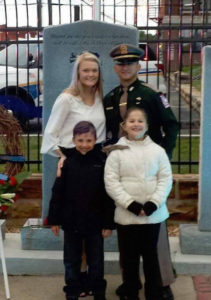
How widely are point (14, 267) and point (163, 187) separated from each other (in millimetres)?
1637

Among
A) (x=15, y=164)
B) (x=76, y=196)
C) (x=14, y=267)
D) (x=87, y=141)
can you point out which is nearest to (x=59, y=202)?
(x=76, y=196)

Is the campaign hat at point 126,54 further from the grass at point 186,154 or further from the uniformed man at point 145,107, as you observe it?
the grass at point 186,154

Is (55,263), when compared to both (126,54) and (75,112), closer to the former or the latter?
(75,112)

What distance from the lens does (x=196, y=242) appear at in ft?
17.8

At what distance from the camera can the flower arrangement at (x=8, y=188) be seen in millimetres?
5290

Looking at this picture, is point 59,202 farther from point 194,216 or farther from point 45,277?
point 194,216

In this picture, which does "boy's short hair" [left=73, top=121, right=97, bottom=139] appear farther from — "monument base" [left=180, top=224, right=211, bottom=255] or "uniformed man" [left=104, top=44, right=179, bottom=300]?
"monument base" [left=180, top=224, right=211, bottom=255]

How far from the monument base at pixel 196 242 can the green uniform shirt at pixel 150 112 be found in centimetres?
94

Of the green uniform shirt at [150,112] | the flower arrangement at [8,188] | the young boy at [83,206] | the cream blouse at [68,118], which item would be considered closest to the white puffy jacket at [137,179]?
the young boy at [83,206]

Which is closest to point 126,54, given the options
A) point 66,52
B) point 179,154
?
point 66,52

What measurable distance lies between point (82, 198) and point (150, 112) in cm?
77

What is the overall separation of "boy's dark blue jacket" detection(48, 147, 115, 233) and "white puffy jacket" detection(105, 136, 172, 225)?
0.10m

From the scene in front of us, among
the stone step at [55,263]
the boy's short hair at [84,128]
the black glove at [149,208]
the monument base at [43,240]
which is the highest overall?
the boy's short hair at [84,128]

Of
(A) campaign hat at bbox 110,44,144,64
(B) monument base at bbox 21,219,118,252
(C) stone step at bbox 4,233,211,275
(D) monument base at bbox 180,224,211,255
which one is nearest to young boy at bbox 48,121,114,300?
(A) campaign hat at bbox 110,44,144,64
